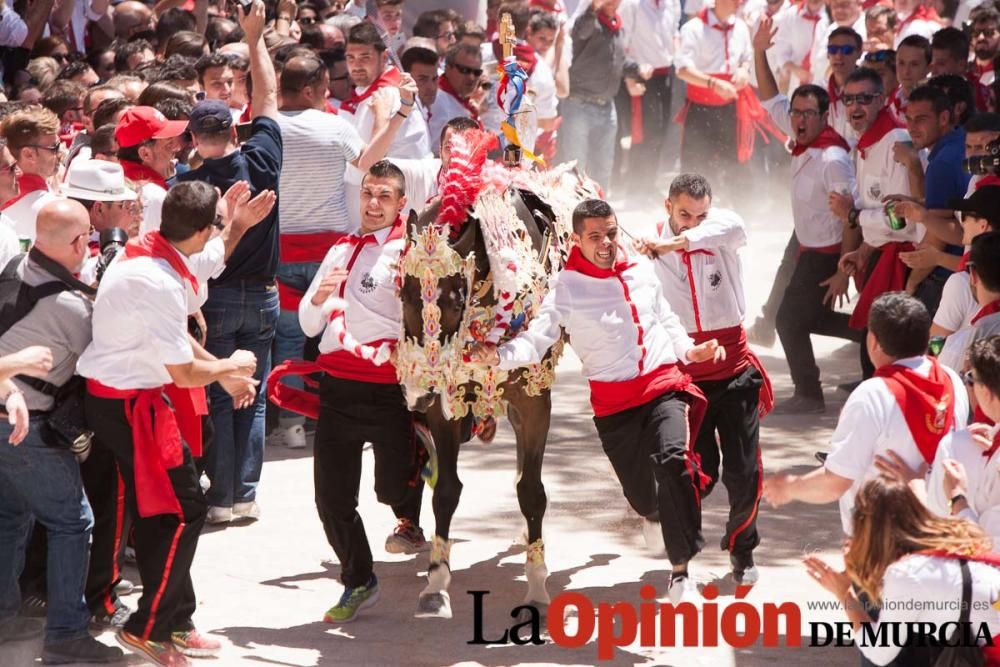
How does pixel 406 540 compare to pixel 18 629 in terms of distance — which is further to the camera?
pixel 406 540

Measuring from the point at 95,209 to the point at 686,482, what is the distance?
9.34 feet

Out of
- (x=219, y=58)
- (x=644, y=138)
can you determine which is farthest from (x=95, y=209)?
(x=644, y=138)

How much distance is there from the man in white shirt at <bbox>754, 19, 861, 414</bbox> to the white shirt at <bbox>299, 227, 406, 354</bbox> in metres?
4.00

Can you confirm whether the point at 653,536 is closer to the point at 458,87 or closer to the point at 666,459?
the point at 666,459

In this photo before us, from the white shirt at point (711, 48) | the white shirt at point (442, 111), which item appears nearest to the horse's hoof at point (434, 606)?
the white shirt at point (442, 111)

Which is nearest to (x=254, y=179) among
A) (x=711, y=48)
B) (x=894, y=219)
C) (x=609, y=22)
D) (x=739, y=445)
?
(x=739, y=445)

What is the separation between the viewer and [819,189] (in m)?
9.62

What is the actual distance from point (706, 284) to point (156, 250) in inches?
99.4

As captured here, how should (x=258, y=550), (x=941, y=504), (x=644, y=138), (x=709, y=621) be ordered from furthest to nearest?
(x=644, y=138) → (x=258, y=550) → (x=709, y=621) → (x=941, y=504)

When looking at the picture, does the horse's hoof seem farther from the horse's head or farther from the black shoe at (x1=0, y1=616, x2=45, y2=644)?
the black shoe at (x1=0, y1=616, x2=45, y2=644)

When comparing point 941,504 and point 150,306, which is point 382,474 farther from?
point 941,504

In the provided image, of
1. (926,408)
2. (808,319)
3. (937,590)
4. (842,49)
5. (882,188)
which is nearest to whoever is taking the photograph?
(937,590)

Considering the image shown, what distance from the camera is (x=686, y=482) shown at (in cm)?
623

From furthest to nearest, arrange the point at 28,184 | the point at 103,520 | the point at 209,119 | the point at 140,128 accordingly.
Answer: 1. the point at 209,119
2. the point at 140,128
3. the point at 28,184
4. the point at 103,520
